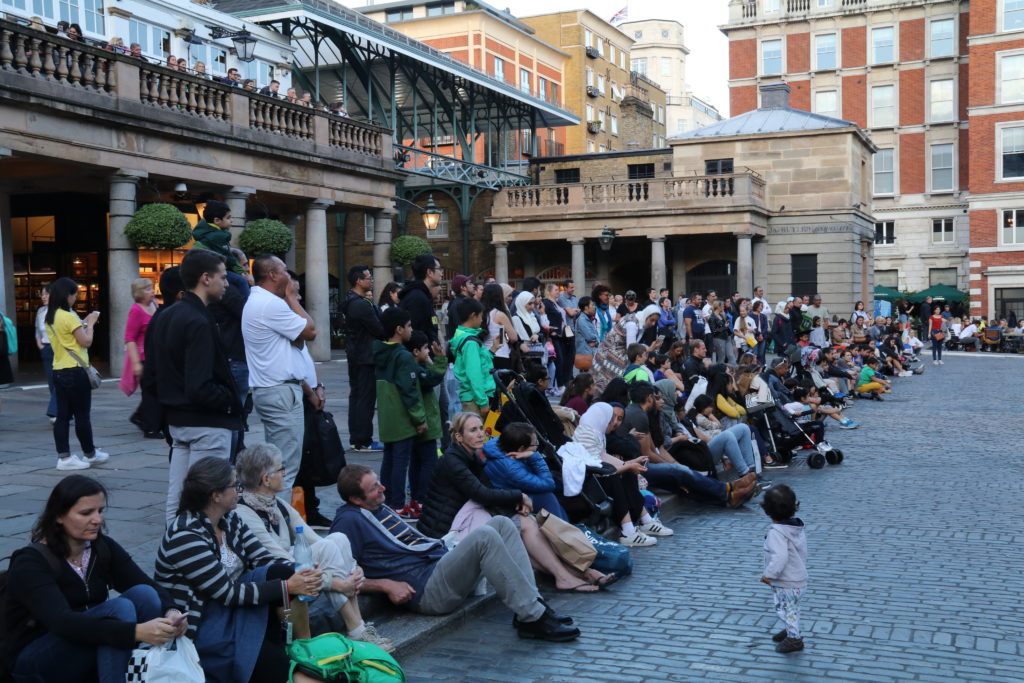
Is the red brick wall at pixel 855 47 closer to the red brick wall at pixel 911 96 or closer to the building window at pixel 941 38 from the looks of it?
the red brick wall at pixel 911 96

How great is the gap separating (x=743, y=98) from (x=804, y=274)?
25.7 meters

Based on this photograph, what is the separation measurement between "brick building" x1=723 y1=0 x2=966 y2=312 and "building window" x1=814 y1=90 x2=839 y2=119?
0.06m

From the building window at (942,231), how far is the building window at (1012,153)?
5.68 meters

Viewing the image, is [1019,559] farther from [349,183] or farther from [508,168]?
[508,168]

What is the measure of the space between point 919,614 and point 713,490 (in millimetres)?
3765

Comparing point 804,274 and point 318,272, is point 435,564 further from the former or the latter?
point 804,274

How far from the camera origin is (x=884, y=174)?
184 feet

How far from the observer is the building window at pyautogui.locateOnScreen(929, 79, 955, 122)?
54.7 m

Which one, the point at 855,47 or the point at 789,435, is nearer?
the point at 789,435

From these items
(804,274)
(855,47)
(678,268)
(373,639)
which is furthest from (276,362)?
(855,47)

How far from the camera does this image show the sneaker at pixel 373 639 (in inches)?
218

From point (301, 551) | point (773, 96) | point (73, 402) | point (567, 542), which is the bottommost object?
point (567, 542)

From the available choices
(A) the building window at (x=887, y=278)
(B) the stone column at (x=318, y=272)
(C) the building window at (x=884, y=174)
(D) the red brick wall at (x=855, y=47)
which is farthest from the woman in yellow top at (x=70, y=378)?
(D) the red brick wall at (x=855, y=47)

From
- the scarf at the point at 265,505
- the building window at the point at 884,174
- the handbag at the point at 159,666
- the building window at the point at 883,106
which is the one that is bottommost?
the handbag at the point at 159,666
